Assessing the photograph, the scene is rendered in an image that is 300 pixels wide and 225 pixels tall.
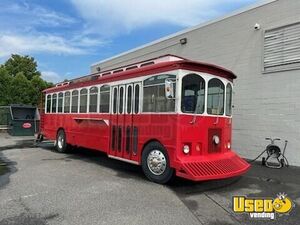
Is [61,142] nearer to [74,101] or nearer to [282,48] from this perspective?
[74,101]

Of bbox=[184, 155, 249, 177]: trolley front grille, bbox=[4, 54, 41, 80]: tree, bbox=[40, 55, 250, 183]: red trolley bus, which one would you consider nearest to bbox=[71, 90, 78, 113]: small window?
bbox=[40, 55, 250, 183]: red trolley bus

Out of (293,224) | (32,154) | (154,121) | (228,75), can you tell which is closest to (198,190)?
(154,121)

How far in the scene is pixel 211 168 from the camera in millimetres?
8125

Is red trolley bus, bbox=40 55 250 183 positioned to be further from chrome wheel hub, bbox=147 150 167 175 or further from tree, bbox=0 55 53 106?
tree, bbox=0 55 53 106

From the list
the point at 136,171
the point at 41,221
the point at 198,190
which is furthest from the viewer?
the point at 136,171

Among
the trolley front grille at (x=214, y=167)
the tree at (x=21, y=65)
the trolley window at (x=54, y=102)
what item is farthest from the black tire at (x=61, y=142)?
the tree at (x=21, y=65)

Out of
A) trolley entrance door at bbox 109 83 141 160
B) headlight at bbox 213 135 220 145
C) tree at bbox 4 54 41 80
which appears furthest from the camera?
tree at bbox 4 54 41 80

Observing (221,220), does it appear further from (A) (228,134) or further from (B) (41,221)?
(A) (228,134)

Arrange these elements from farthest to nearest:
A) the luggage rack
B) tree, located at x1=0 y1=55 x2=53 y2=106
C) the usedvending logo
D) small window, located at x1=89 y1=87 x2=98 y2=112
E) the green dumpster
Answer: tree, located at x1=0 y1=55 x2=53 y2=106, the green dumpster, small window, located at x1=89 y1=87 x2=98 y2=112, the luggage rack, the usedvending logo

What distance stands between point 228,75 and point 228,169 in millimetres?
2540

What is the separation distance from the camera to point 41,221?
5.70 m

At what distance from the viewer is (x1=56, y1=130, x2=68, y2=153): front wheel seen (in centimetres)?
1416

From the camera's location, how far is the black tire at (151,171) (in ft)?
27.5

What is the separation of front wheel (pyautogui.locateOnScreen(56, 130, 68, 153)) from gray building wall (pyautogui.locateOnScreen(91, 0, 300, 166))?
638 centimetres
